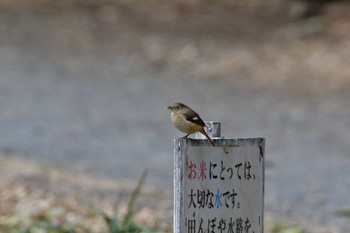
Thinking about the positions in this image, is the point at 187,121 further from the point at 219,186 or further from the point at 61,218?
the point at 61,218

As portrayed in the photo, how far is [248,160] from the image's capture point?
450 centimetres

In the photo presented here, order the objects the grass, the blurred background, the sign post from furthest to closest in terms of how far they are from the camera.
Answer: the blurred background
the grass
the sign post

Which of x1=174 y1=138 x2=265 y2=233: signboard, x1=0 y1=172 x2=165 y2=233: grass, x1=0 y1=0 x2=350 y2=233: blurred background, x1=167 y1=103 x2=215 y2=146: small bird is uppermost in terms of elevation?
x1=0 y1=0 x2=350 y2=233: blurred background

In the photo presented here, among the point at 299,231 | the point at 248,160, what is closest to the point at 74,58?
the point at 299,231

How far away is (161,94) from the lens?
553 inches

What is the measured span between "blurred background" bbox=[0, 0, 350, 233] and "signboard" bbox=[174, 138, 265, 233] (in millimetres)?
3006

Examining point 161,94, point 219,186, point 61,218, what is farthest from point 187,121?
point 161,94

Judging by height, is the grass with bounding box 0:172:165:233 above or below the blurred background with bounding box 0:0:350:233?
below

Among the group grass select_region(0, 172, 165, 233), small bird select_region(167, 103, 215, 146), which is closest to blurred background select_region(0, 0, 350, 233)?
grass select_region(0, 172, 165, 233)

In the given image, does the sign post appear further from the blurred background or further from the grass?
the blurred background

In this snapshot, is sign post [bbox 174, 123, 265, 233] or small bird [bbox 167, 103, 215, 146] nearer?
sign post [bbox 174, 123, 265, 233]

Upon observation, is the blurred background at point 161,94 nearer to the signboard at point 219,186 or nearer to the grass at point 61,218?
the grass at point 61,218

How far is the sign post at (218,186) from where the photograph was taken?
4.36 m

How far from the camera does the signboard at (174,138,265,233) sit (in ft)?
14.3
